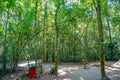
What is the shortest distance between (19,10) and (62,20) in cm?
473

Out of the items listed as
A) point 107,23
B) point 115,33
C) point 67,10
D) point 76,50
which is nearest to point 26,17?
point 67,10

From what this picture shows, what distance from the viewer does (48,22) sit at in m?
29.8

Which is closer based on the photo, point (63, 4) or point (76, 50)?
point (63, 4)

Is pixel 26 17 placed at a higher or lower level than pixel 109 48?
higher

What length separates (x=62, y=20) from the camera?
2027cm

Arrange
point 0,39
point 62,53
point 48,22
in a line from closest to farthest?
point 0,39
point 48,22
point 62,53

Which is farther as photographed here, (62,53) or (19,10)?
(62,53)

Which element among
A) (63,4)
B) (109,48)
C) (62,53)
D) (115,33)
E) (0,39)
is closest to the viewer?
(63,4)

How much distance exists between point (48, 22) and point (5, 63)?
36.4ft

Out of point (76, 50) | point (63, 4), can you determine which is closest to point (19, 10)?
point (63, 4)

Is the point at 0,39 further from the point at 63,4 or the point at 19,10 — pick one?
the point at 63,4

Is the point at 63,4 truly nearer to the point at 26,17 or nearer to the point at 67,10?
the point at 67,10

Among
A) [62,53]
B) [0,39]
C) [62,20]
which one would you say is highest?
[62,20]

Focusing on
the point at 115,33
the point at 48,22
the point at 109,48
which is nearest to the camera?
the point at 48,22
